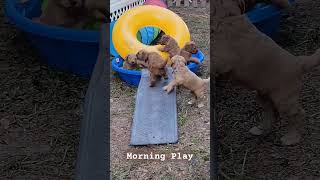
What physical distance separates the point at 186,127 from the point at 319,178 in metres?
0.73

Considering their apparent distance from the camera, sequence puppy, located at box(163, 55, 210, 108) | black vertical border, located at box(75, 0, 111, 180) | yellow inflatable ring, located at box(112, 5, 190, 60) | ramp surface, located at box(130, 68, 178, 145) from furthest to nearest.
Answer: yellow inflatable ring, located at box(112, 5, 190, 60) → puppy, located at box(163, 55, 210, 108) → ramp surface, located at box(130, 68, 178, 145) → black vertical border, located at box(75, 0, 111, 180)

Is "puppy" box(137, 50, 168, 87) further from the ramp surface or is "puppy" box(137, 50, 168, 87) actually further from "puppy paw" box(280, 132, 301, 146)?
"puppy paw" box(280, 132, 301, 146)

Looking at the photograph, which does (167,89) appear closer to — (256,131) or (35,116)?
(256,131)

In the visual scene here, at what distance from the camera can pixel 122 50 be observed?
3.81 m

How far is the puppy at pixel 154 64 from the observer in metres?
3.31

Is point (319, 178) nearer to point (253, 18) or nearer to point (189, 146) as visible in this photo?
point (189, 146)

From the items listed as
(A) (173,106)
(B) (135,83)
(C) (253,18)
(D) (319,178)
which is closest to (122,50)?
(B) (135,83)

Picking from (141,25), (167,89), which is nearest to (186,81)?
(167,89)

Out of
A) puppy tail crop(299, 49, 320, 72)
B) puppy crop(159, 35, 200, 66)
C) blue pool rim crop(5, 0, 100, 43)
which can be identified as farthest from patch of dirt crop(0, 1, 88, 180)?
puppy tail crop(299, 49, 320, 72)

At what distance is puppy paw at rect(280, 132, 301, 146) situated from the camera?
3.38m

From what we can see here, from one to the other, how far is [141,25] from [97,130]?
42.0 inches

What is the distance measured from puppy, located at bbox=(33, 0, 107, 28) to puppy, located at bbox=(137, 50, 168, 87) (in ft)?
3.53

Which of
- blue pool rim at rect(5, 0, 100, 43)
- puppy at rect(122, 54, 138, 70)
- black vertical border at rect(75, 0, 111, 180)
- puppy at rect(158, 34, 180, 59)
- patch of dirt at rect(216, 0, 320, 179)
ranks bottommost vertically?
patch of dirt at rect(216, 0, 320, 179)

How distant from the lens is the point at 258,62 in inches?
120
